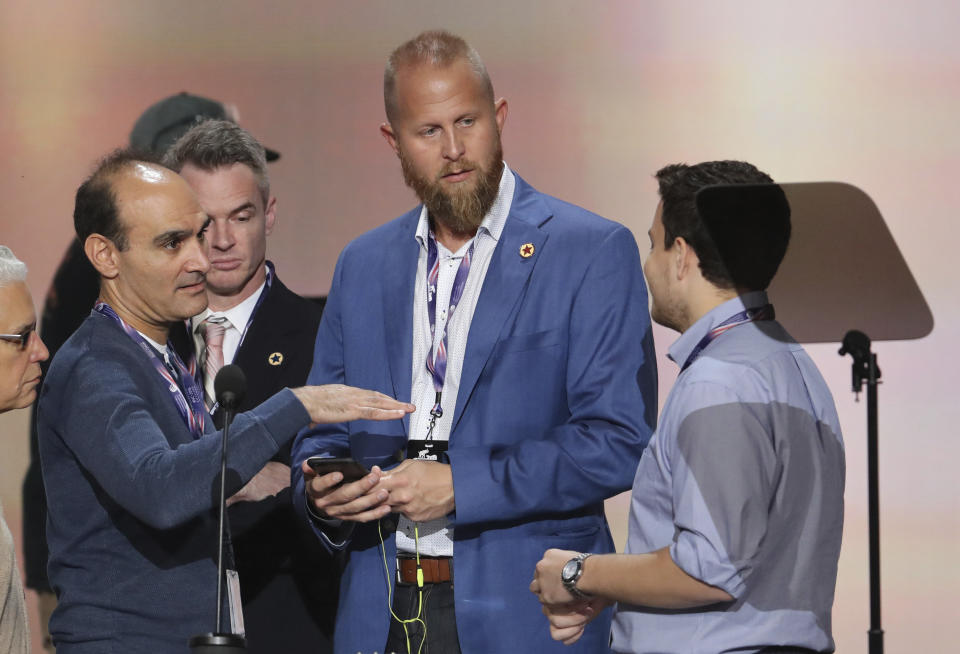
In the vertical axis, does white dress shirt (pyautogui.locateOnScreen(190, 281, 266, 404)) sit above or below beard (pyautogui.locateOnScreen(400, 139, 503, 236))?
below

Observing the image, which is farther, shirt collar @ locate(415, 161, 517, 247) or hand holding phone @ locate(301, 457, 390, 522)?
shirt collar @ locate(415, 161, 517, 247)

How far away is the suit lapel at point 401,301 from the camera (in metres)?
2.86

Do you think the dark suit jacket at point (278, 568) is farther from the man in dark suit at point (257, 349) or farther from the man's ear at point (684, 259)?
the man's ear at point (684, 259)

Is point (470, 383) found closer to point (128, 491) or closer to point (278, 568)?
point (128, 491)

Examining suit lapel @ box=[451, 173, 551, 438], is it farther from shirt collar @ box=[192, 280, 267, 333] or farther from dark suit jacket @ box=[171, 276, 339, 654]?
shirt collar @ box=[192, 280, 267, 333]

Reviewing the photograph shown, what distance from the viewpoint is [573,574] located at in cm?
226

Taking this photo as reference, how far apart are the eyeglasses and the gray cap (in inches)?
86.8

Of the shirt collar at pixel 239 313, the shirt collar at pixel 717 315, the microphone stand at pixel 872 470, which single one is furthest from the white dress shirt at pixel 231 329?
the microphone stand at pixel 872 470

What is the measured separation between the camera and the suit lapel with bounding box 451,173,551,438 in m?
2.76

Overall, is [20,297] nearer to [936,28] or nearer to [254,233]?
[254,233]

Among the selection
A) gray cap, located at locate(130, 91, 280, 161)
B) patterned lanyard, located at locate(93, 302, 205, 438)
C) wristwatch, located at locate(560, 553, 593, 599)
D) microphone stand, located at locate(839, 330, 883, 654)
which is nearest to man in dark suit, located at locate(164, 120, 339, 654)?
patterned lanyard, located at locate(93, 302, 205, 438)

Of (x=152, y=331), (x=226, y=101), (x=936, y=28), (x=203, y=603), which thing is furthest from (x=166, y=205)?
(x=936, y=28)

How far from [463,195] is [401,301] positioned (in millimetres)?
296

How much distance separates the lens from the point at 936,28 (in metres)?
4.18
